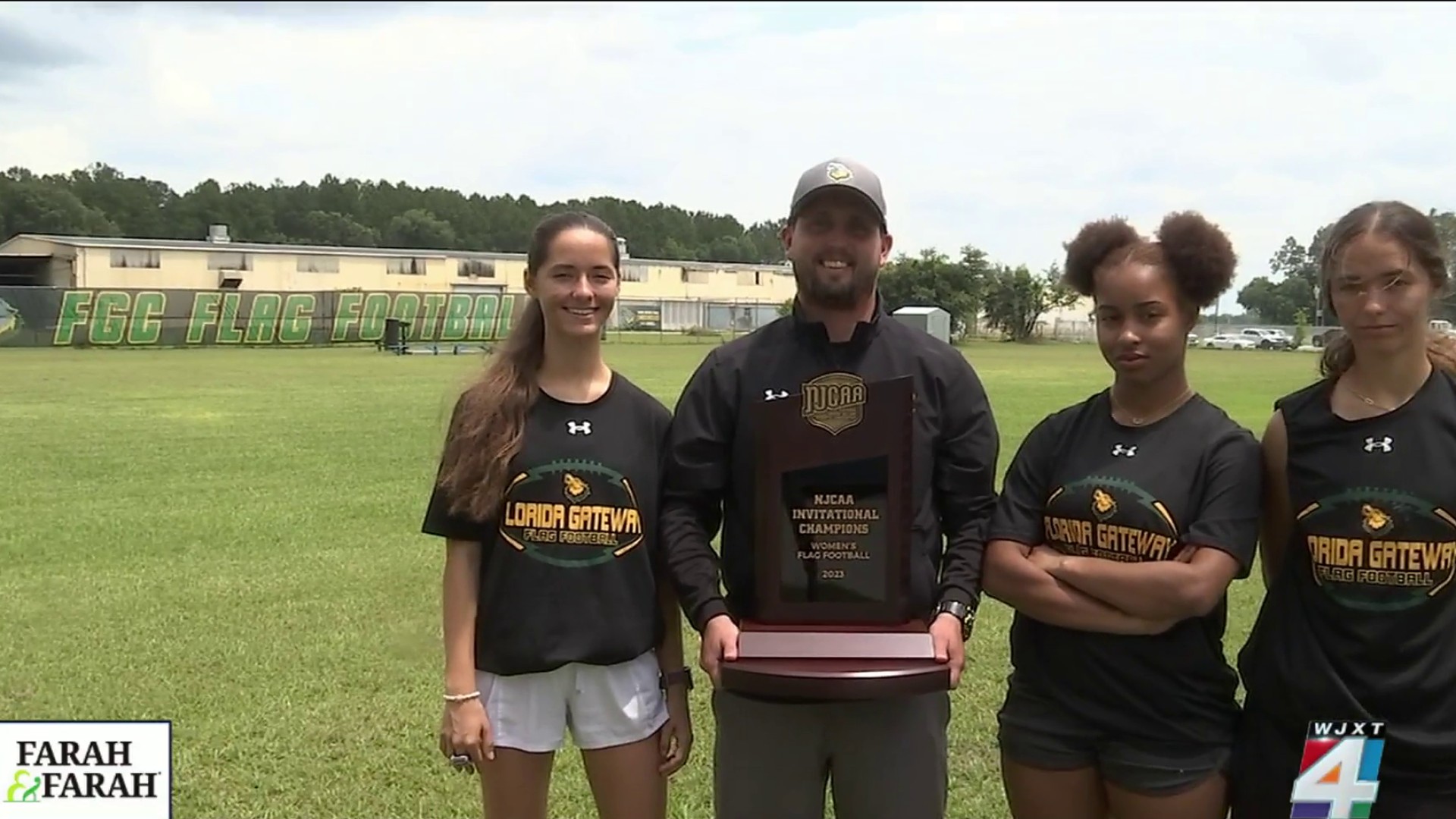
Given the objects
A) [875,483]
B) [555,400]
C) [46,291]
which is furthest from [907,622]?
[46,291]

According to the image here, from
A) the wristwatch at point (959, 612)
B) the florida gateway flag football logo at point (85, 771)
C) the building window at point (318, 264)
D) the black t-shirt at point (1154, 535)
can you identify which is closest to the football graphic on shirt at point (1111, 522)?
the black t-shirt at point (1154, 535)

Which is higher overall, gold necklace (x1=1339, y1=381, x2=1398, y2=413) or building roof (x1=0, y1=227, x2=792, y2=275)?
building roof (x1=0, y1=227, x2=792, y2=275)

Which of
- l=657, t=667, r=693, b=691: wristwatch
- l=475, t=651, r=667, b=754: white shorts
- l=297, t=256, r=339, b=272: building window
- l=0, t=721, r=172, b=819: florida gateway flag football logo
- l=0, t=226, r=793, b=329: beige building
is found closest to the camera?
l=475, t=651, r=667, b=754: white shorts

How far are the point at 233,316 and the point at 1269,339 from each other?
56042 millimetres

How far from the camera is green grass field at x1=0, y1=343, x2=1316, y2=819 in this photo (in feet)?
15.5

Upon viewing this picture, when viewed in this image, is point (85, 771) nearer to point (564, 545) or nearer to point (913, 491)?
point (564, 545)

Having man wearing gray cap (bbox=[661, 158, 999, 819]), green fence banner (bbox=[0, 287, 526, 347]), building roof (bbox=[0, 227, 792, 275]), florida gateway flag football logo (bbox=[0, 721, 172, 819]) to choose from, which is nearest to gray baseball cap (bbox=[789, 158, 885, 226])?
man wearing gray cap (bbox=[661, 158, 999, 819])

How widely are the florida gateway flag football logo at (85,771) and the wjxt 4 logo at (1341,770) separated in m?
3.53

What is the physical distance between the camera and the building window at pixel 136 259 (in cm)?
5762

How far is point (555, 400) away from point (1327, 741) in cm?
203

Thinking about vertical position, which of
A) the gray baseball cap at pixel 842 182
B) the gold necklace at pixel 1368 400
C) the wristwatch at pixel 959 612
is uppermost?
the gray baseball cap at pixel 842 182

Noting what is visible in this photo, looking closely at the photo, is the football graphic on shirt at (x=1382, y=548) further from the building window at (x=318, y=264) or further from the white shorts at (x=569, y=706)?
the building window at (x=318, y=264)

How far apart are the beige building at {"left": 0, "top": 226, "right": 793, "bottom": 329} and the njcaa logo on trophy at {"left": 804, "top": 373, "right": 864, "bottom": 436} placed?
53.5 m

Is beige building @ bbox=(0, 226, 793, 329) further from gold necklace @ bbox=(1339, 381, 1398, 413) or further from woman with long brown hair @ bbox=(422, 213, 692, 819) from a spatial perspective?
gold necklace @ bbox=(1339, 381, 1398, 413)
